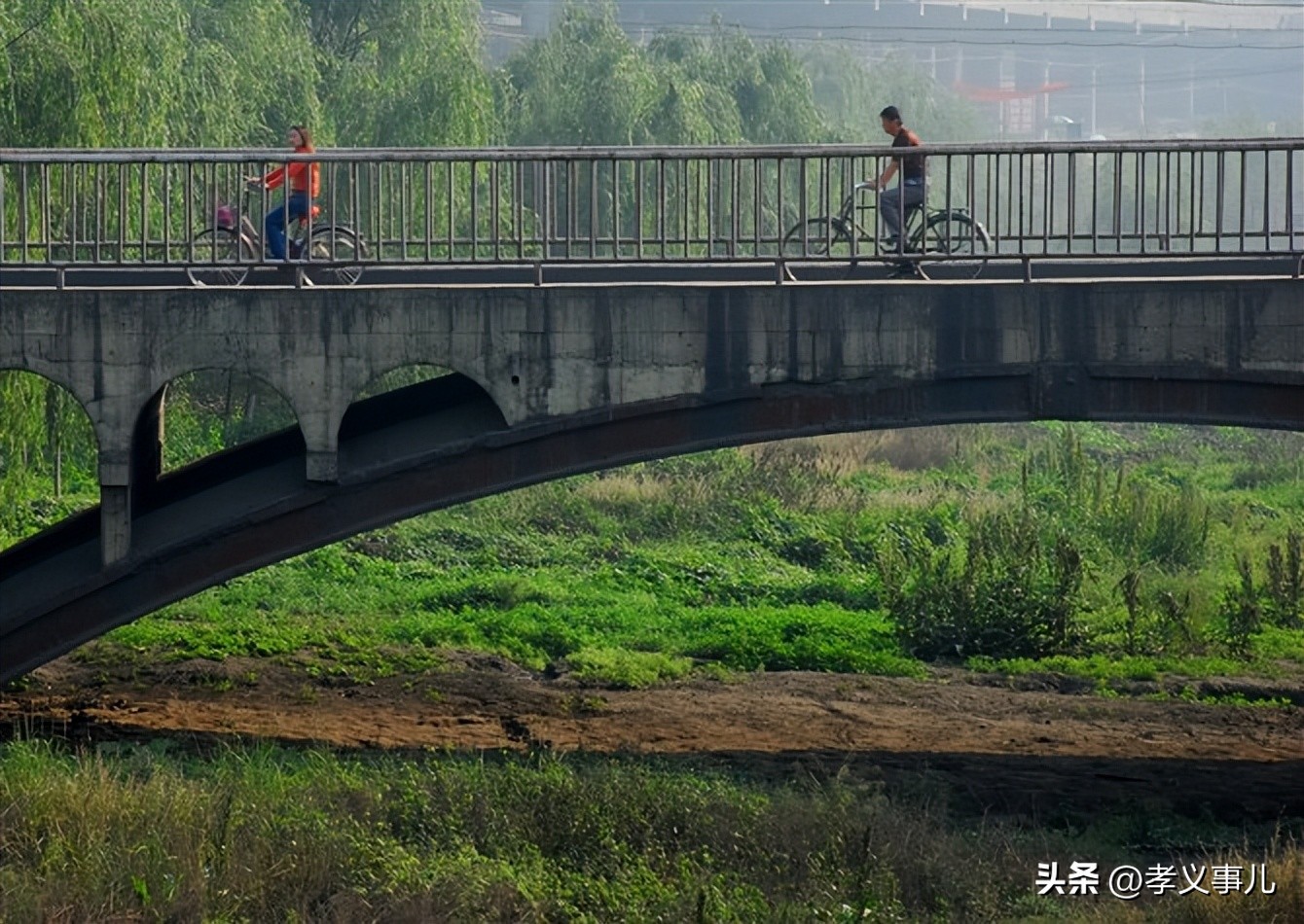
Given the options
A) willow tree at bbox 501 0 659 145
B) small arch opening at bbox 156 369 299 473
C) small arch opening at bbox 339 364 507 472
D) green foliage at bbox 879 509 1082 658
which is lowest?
green foliage at bbox 879 509 1082 658

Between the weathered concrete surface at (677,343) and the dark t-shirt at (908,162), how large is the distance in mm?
1322

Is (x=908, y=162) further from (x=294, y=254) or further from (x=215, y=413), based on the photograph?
(x=215, y=413)

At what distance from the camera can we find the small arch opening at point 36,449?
65.3 ft

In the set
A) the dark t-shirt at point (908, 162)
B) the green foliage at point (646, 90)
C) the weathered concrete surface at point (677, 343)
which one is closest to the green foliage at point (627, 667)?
the weathered concrete surface at point (677, 343)

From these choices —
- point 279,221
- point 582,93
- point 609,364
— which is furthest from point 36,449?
point 582,93

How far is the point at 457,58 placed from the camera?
101 ft

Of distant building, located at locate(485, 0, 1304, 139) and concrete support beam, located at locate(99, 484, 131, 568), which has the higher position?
distant building, located at locate(485, 0, 1304, 139)

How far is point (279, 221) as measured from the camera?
1634 cm

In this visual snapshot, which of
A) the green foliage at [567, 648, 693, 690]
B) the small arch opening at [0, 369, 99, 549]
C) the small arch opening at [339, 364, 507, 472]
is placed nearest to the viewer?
the small arch opening at [339, 364, 507, 472]

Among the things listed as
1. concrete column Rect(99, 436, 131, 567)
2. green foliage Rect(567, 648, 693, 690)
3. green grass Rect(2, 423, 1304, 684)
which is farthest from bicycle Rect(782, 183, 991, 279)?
concrete column Rect(99, 436, 131, 567)

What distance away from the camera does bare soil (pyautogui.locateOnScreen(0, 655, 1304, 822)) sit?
15.8m

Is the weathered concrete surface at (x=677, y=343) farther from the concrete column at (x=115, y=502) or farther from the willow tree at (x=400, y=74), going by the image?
the willow tree at (x=400, y=74)

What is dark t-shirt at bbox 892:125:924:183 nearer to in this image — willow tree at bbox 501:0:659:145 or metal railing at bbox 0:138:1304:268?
metal railing at bbox 0:138:1304:268

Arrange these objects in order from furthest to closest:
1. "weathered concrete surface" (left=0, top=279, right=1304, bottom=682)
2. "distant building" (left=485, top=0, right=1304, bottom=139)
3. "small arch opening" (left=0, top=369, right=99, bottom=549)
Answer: "distant building" (left=485, top=0, right=1304, bottom=139) < "small arch opening" (left=0, top=369, right=99, bottom=549) < "weathered concrete surface" (left=0, top=279, right=1304, bottom=682)
